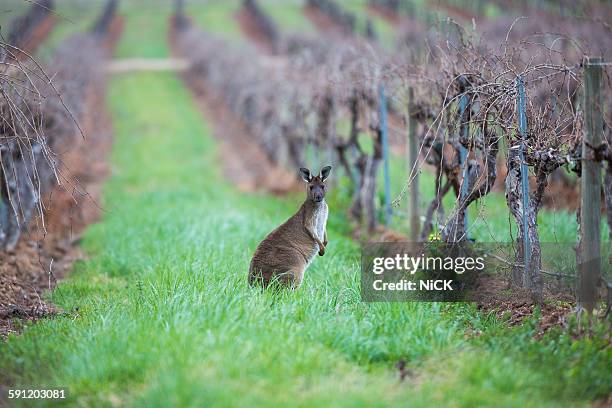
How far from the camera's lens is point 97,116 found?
3088 cm

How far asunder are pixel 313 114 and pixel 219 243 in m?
7.34

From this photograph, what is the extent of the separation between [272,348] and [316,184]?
2754 mm

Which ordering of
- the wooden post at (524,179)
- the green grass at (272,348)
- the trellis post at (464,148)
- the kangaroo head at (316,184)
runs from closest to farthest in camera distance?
1. the green grass at (272,348)
2. the wooden post at (524,179)
3. the kangaroo head at (316,184)
4. the trellis post at (464,148)

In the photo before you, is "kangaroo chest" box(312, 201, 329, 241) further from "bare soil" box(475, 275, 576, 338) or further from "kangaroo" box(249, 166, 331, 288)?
"bare soil" box(475, 275, 576, 338)

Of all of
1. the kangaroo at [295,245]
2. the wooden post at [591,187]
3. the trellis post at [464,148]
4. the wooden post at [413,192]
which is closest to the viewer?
the wooden post at [591,187]

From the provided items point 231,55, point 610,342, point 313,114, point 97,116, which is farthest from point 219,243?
point 231,55

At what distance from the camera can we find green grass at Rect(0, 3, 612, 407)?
533 cm

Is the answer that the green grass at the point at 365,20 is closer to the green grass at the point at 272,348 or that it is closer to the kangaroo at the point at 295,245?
the kangaroo at the point at 295,245

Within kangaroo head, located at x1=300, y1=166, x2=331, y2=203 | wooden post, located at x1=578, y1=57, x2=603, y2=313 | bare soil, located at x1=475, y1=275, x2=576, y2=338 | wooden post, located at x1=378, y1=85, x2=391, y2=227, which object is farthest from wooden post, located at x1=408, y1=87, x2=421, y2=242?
wooden post, located at x1=578, y1=57, x2=603, y2=313

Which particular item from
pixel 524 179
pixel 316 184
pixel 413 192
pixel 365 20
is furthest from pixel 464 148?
pixel 365 20

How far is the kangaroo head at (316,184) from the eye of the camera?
8180mm

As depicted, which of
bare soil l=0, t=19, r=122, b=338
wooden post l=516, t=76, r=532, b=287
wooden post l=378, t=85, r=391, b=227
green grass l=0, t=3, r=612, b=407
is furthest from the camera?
wooden post l=378, t=85, r=391, b=227

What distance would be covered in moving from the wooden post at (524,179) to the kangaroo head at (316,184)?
6.91 ft

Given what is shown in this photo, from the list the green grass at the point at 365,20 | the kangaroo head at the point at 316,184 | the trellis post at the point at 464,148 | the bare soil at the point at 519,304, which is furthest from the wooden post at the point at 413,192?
the green grass at the point at 365,20
